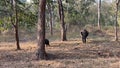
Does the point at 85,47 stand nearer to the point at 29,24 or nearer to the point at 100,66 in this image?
the point at 29,24

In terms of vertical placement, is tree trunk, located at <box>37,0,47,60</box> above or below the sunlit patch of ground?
above

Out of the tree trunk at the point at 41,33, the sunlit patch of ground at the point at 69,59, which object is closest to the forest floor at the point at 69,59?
the sunlit patch of ground at the point at 69,59

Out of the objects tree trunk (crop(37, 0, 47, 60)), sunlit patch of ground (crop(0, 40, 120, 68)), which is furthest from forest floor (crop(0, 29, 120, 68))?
tree trunk (crop(37, 0, 47, 60))

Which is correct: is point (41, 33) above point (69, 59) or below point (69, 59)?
above

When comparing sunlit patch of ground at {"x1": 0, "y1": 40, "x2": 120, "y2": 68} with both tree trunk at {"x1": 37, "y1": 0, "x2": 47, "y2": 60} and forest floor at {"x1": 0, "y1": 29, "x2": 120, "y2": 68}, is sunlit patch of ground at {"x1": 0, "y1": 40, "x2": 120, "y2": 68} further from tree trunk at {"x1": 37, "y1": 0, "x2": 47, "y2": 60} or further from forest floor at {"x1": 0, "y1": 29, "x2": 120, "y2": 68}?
tree trunk at {"x1": 37, "y1": 0, "x2": 47, "y2": 60}

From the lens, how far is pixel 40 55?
14.9 m

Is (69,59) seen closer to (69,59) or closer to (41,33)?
(69,59)

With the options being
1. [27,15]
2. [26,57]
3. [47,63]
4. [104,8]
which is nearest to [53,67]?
[47,63]

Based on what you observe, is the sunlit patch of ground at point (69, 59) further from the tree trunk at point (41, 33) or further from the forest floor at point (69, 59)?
the tree trunk at point (41, 33)

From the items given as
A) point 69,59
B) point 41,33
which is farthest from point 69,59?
point 41,33

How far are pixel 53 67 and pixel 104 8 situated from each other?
172 ft

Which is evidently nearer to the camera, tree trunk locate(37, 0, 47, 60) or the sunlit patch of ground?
the sunlit patch of ground

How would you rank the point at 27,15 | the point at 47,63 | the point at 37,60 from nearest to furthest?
the point at 47,63
the point at 37,60
the point at 27,15

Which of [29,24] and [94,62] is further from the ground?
[29,24]
